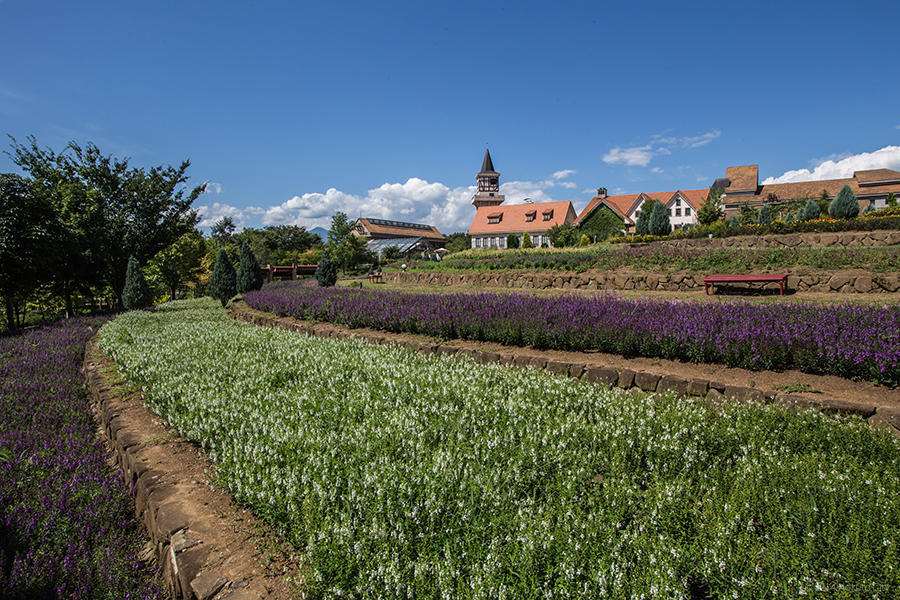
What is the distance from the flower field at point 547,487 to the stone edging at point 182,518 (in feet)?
0.68

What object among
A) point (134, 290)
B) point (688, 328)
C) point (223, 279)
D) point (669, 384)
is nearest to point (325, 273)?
point (223, 279)

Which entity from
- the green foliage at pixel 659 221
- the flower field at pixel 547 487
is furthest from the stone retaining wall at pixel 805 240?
the flower field at pixel 547 487

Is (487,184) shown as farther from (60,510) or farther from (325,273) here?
(60,510)

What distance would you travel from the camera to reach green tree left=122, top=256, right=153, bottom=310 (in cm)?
1612

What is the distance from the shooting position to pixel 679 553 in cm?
220

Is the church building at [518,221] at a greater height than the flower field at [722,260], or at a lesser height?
greater

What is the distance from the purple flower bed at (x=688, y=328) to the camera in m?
4.82

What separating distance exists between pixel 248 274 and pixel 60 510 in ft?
52.8

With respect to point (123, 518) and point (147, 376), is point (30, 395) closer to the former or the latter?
point (147, 376)

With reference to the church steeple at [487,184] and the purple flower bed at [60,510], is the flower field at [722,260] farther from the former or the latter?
the church steeple at [487,184]

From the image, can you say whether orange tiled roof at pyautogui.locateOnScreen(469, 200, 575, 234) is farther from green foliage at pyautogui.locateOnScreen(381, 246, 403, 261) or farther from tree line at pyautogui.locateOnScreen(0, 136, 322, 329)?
tree line at pyautogui.locateOnScreen(0, 136, 322, 329)

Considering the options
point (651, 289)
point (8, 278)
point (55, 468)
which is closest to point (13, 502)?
point (55, 468)

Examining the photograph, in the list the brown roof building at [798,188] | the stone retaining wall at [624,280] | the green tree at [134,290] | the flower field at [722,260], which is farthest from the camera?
the brown roof building at [798,188]

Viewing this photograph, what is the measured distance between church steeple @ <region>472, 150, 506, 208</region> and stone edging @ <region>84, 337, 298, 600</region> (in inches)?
2971
